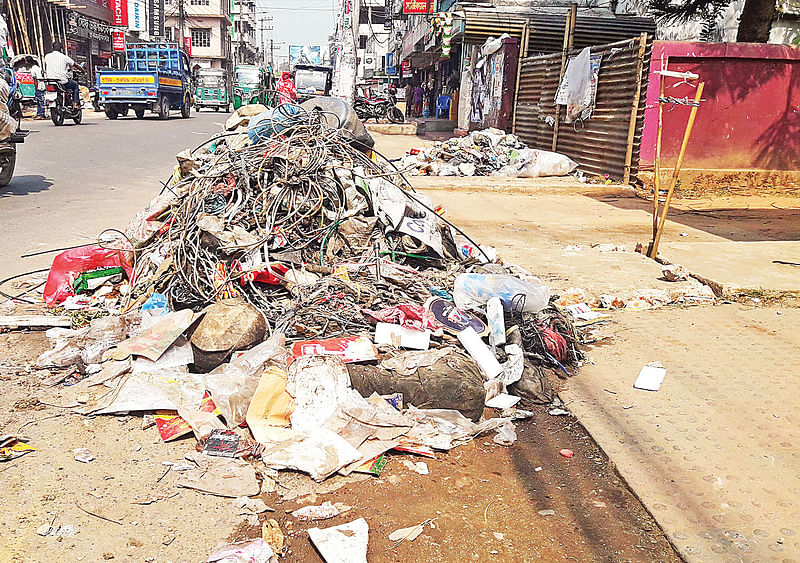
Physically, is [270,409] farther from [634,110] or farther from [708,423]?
[634,110]

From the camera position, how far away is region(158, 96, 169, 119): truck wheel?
26.0 m

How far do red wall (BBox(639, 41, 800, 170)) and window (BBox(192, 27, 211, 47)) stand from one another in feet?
228

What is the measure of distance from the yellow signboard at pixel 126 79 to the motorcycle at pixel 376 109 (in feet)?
25.7

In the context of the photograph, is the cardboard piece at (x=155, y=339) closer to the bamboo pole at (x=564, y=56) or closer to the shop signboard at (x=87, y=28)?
the bamboo pole at (x=564, y=56)

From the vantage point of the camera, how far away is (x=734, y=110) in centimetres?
1052

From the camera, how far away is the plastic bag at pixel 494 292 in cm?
404

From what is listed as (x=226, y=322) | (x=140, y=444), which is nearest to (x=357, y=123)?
(x=226, y=322)

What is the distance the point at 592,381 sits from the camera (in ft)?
11.9

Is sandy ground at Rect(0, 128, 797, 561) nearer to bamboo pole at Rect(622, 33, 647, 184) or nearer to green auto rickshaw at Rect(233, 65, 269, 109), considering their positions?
bamboo pole at Rect(622, 33, 647, 184)

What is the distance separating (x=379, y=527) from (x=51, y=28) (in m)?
35.9

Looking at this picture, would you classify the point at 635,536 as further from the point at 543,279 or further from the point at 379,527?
the point at 543,279

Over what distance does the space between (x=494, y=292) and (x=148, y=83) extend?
2449 cm

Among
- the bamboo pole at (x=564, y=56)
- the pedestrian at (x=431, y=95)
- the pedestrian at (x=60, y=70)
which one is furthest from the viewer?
the pedestrian at (x=431, y=95)

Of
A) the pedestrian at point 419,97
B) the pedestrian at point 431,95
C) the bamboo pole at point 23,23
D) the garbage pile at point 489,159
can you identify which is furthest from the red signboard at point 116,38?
the garbage pile at point 489,159
